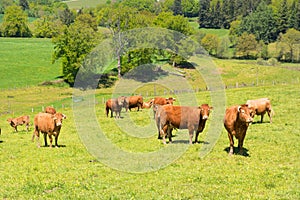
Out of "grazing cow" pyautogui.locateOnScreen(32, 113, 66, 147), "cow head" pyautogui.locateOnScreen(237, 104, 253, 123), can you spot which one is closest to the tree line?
"grazing cow" pyautogui.locateOnScreen(32, 113, 66, 147)

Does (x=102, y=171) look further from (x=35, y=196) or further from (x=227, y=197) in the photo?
(x=227, y=197)

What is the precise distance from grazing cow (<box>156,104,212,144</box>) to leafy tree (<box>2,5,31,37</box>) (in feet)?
376

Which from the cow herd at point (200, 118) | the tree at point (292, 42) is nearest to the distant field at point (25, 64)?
the cow herd at point (200, 118)

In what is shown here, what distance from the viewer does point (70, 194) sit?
38.3ft

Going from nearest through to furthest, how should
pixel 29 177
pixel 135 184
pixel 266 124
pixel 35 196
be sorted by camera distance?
pixel 35 196
pixel 135 184
pixel 29 177
pixel 266 124

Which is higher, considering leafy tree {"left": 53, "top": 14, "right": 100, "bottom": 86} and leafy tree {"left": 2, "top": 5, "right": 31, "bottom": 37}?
leafy tree {"left": 2, "top": 5, "right": 31, "bottom": 37}

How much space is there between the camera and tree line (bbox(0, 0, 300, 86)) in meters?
68.2

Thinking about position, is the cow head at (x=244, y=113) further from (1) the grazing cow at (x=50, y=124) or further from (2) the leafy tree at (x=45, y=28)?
(2) the leafy tree at (x=45, y=28)

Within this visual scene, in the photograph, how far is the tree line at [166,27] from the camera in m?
68.2

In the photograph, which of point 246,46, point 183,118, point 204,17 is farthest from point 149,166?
point 204,17

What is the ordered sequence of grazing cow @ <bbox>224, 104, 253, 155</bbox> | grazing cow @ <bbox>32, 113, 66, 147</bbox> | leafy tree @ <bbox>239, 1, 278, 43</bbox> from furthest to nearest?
leafy tree @ <bbox>239, 1, 278, 43</bbox> < grazing cow @ <bbox>32, 113, 66, 147</bbox> < grazing cow @ <bbox>224, 104, 253, 155</bbox>

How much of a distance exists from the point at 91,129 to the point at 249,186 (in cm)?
1657

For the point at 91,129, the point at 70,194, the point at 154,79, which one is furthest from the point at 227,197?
the point at 154,79

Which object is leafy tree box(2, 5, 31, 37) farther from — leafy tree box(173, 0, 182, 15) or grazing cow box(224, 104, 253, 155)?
grazing cow box(224, 104, 253, 155)
